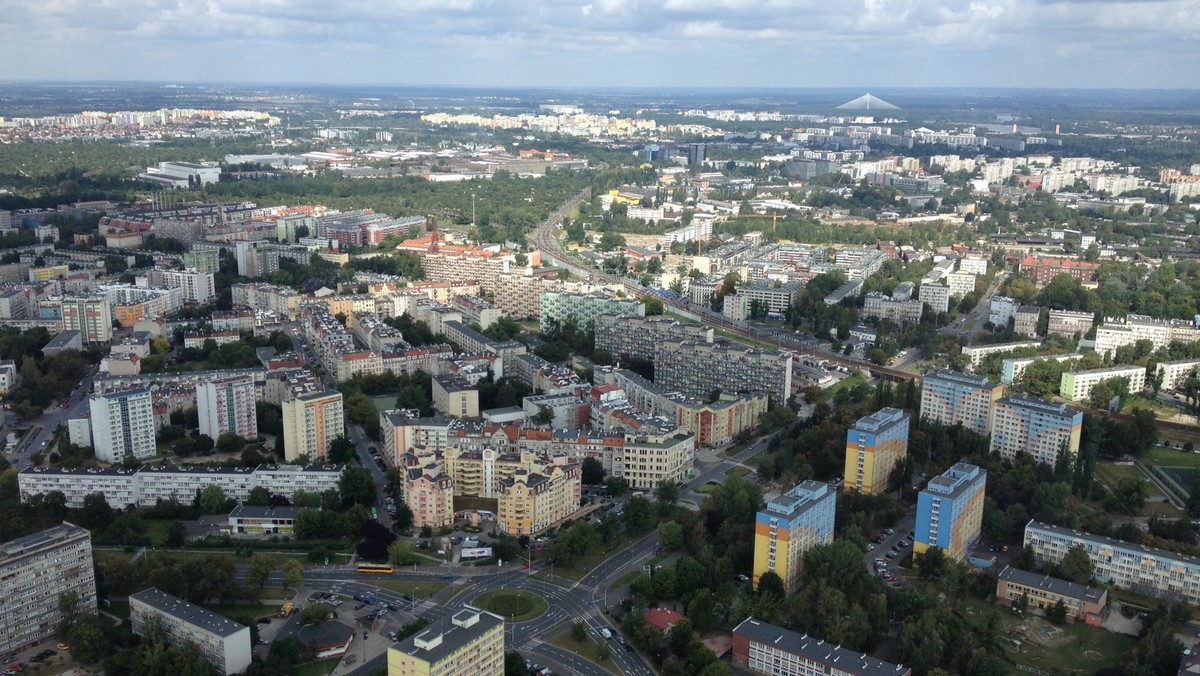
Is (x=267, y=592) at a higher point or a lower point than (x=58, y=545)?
lower

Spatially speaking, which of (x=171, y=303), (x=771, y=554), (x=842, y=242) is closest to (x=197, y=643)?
(x=771, y=554)

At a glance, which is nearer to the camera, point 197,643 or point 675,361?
point 197,643

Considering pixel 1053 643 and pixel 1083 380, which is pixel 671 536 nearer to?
pixel 1053 643

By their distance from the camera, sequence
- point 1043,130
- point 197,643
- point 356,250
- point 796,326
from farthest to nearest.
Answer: point 1043,130 < point 356,250 < point 796,326 < point 197,643

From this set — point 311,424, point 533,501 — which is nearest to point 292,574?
point 533,501

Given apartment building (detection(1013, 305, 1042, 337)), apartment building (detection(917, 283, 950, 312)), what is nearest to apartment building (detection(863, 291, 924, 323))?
apartment building (detection(917, 283, 950, 312))

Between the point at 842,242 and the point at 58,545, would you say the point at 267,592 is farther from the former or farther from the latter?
the point at 842,242
